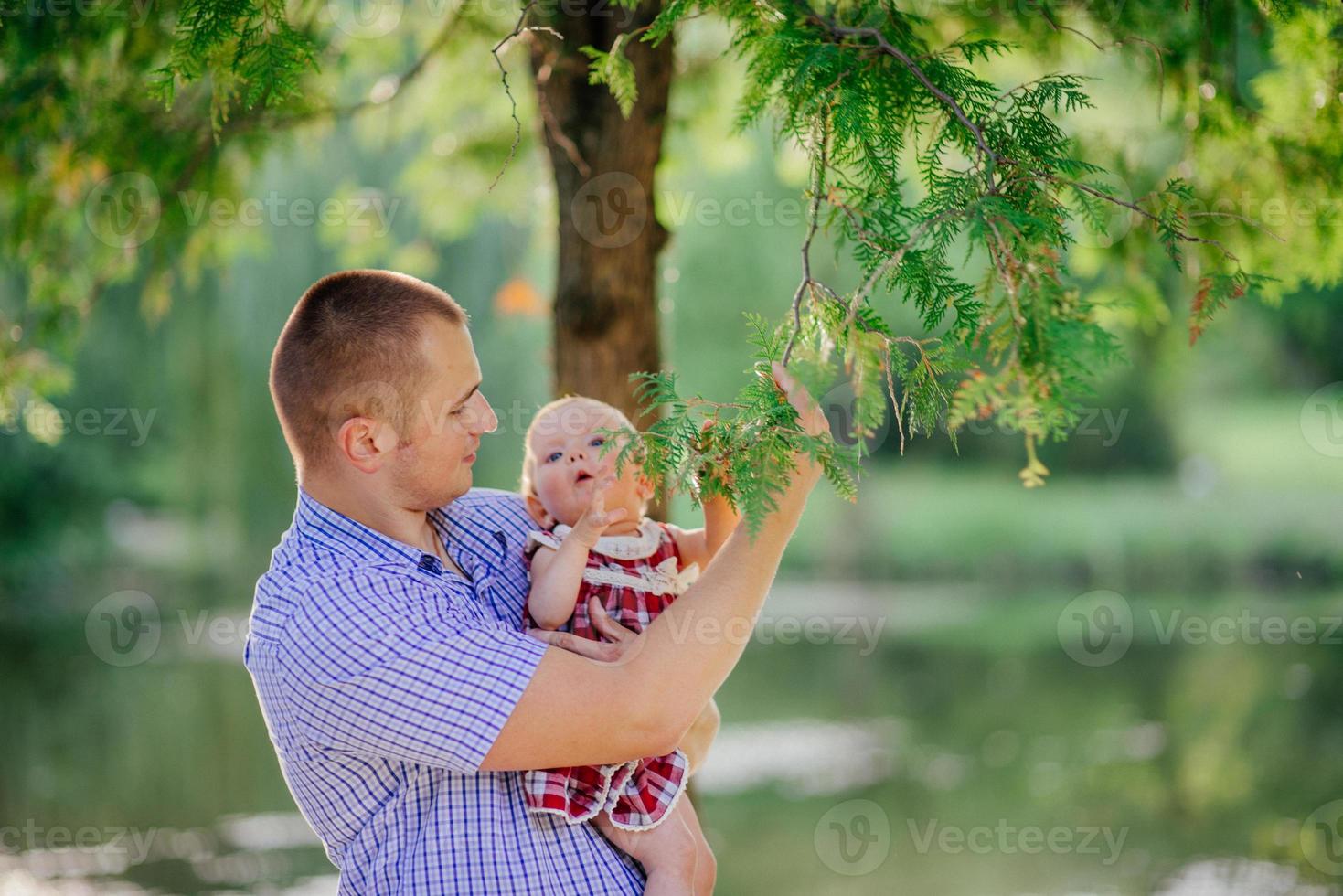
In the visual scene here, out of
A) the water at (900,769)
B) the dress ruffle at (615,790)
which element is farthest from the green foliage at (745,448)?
the water at (900,769)

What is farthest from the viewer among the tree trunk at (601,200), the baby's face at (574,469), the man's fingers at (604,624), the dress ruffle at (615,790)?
the tree trunk at (601,200)

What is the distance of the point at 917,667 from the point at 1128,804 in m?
3.93

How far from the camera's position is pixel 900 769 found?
9023 millimetres

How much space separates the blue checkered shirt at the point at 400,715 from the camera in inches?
73.0

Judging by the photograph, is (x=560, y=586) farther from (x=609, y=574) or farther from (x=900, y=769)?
(x=900, y=769)

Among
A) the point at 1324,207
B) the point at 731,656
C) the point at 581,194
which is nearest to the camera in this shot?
the point at 731,656

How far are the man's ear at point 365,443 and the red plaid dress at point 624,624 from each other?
0.41 meters

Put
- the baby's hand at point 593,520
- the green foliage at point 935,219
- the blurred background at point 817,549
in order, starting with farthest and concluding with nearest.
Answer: the blurred background at point 817,549, the baby's hand at point 593,520, the green foliage at point 935,219

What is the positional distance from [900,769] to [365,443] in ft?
24.7

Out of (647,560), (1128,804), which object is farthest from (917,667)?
(647,560)

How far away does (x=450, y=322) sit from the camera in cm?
218

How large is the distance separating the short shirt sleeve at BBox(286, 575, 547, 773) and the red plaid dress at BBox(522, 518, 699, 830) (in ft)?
0.76

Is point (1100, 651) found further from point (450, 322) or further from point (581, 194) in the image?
point (450, 322)

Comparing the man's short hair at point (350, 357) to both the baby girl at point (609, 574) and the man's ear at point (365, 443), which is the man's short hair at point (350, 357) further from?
the baby girl at point (609, 574)
